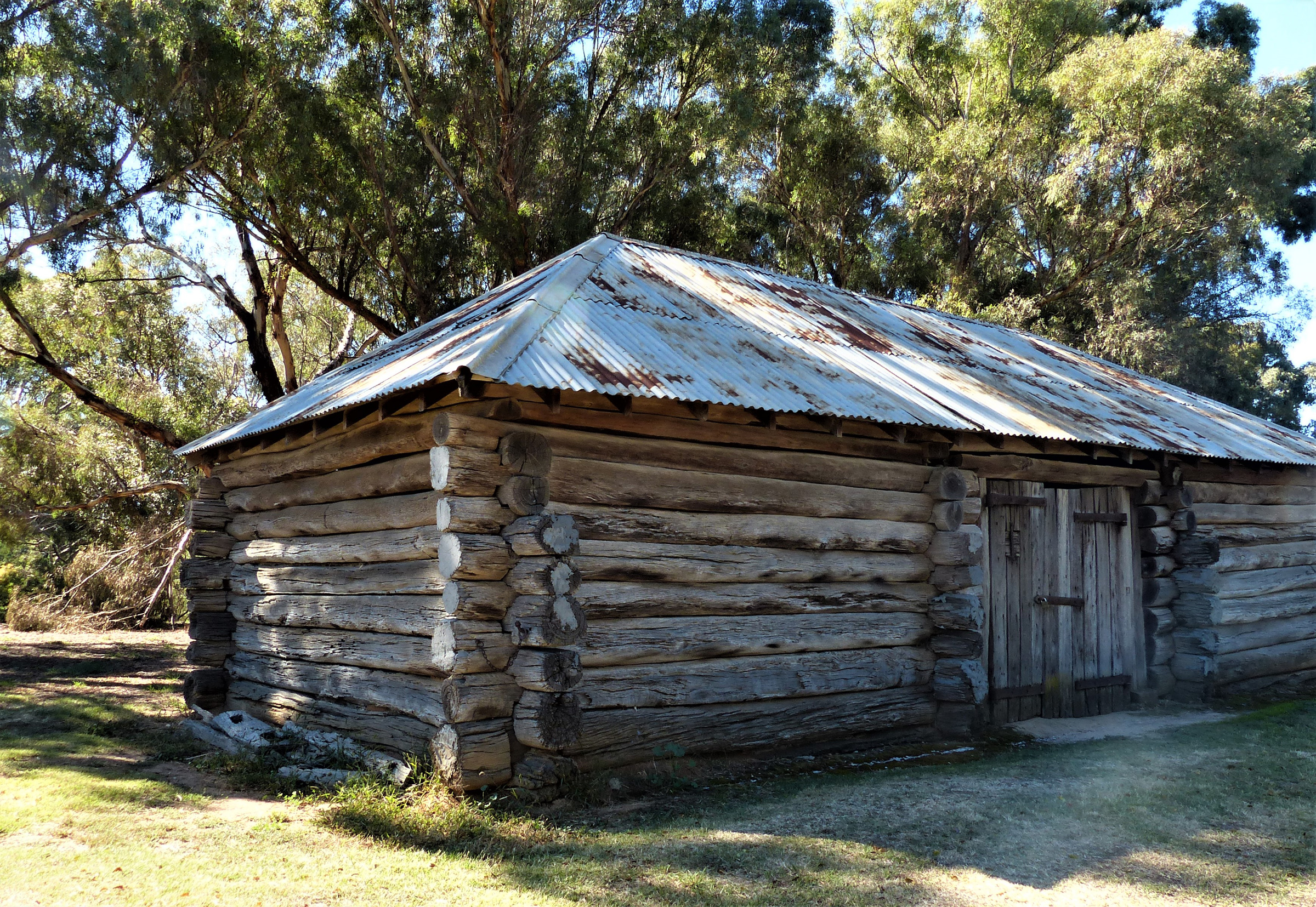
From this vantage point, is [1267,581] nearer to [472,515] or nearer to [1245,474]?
[1245,474]

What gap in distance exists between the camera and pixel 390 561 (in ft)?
25.2

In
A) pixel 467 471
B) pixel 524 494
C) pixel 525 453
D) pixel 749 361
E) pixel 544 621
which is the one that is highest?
pixel 749 361

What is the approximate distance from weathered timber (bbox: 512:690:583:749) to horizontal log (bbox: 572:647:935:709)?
0.58ft

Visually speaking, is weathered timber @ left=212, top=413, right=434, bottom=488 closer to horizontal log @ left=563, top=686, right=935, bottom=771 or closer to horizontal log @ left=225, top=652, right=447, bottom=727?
horizontal log @ left=225, top=652, right=447, bottom=727

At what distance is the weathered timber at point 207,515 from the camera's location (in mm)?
10211

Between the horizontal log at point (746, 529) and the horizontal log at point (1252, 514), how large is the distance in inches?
184

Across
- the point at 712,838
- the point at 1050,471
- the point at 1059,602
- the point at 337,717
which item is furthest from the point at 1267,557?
the point at 337,717

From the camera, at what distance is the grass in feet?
16.6

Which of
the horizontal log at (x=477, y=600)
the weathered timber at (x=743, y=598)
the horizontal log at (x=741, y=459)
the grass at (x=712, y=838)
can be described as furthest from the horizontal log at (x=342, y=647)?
the horizontal log at (x=741, y=459)

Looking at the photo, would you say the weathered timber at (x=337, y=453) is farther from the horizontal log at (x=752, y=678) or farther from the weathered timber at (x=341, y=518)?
the horizontal log at (x=752, y=678)

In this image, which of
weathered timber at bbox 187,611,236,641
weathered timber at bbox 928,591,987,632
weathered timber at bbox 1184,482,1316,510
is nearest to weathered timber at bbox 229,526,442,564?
weathered timber at bbox 187,611,236,641

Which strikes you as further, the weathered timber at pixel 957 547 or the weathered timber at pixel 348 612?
the weathered timber at pixel 957 547

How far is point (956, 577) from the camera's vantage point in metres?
8.92

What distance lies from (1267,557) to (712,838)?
1000cm
